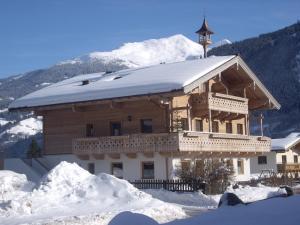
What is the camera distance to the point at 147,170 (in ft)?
110

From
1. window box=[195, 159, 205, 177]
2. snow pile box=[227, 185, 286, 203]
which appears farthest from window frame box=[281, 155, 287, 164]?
window box=[195, 159, 205, 177]

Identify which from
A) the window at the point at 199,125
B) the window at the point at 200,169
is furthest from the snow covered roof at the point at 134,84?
the window at the point at 200,169

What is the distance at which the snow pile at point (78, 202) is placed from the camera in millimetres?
19875

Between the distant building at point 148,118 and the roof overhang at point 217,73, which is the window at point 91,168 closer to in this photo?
the distant building at point 148,118

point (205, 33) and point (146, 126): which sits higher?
point (205, 33)

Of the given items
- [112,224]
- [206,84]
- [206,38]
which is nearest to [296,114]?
[206,38]

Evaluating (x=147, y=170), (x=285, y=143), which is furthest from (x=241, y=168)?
(x=285, y=143)

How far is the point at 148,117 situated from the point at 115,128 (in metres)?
2.67

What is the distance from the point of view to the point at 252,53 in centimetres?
18112

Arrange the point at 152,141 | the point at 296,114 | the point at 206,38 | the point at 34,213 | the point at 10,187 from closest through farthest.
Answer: the point at 34,213 < the point at 10,187 < the point at 152,141 < the point at 206,38 < the point at 296,114

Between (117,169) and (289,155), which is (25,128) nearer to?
(289,155)

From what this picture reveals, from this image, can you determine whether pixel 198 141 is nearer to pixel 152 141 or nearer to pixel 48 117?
pixel 152 141

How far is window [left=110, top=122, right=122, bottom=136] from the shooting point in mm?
35719

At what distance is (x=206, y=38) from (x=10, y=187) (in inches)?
1024
